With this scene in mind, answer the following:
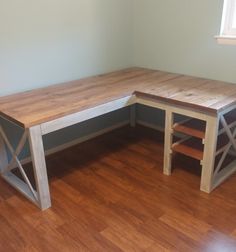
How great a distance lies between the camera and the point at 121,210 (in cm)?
199

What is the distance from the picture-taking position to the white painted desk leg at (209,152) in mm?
1934

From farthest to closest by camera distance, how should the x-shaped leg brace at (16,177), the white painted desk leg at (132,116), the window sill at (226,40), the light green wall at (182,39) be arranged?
the white painted desk leg at (132,116), the light green wall at (182,39), the window sill at (226,40), the x-shaped leg brace at (16,177)

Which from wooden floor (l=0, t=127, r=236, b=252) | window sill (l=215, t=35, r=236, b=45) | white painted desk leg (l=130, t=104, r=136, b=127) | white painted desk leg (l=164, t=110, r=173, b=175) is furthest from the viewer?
white painted desk leg (l=130, t=104, r=136, b=127)

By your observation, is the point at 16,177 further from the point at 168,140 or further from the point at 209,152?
the point at 209,152

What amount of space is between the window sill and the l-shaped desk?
329mm

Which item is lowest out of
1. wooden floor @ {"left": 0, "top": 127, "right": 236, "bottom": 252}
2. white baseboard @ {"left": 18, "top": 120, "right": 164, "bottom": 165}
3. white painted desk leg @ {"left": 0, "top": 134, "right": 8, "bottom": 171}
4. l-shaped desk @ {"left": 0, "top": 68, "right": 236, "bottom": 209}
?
wooden floor @ {"left": 0, "top": 127, "right": 236, "bottom": 252}

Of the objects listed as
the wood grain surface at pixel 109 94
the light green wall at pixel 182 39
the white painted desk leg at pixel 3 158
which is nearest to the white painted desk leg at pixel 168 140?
the wood grain surface at pixel 109 94

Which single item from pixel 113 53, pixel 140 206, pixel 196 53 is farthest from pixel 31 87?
pixel 196 53

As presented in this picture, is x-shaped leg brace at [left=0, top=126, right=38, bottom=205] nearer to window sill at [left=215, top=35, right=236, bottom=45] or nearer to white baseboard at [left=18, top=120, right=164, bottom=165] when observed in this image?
white baseboard at [left=18, top=120, right=164, bottom=165]

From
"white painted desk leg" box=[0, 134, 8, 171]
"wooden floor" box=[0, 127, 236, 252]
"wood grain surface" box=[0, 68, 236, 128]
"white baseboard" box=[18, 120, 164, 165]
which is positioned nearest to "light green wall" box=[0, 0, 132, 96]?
"wood grain surface" box=[0, 68, 236, 128]

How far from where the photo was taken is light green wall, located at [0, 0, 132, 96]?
87.0 inches

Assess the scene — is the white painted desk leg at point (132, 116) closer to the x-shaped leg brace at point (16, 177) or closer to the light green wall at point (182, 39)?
the light green wall at point (182, 39)

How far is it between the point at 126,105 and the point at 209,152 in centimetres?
71

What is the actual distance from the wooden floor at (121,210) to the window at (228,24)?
1.06m
